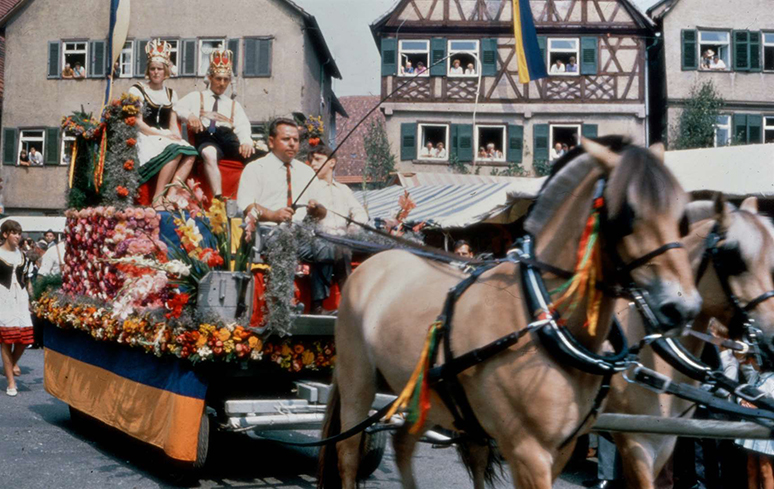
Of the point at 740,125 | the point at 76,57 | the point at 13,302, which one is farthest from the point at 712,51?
the point at 13,302

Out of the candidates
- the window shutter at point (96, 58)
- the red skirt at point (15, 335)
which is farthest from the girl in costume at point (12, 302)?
the window shutter at point (96, 58)

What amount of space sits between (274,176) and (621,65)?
2284 cm

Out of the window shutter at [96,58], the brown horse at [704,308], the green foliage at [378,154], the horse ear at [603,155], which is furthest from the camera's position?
the window shutter at [96,58]

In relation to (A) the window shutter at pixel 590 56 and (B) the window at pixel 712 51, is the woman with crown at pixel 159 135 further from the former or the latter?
(B) the window at pixel 712 51

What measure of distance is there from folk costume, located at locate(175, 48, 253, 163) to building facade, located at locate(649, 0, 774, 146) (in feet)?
69.2

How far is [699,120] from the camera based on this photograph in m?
25.6

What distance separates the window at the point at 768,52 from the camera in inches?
1059

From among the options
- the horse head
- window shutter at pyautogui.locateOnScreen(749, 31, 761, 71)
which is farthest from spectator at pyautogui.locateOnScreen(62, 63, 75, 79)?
the horse head

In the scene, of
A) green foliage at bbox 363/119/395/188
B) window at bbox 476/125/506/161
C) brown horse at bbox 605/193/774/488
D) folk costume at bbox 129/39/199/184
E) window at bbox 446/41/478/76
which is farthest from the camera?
window at bbox 476/125/506/161

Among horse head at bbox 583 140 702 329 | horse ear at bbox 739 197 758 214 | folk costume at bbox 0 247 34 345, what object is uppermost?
horse ear at bbox 739 197 758 214

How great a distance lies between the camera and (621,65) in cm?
2703

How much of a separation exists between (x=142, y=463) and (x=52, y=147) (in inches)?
947

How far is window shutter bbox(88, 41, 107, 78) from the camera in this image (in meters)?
27.5

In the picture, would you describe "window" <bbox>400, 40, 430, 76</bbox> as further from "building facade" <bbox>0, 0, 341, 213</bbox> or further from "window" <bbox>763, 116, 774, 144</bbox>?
"window" <bbox>763, 116, 774, 144</bbox>
